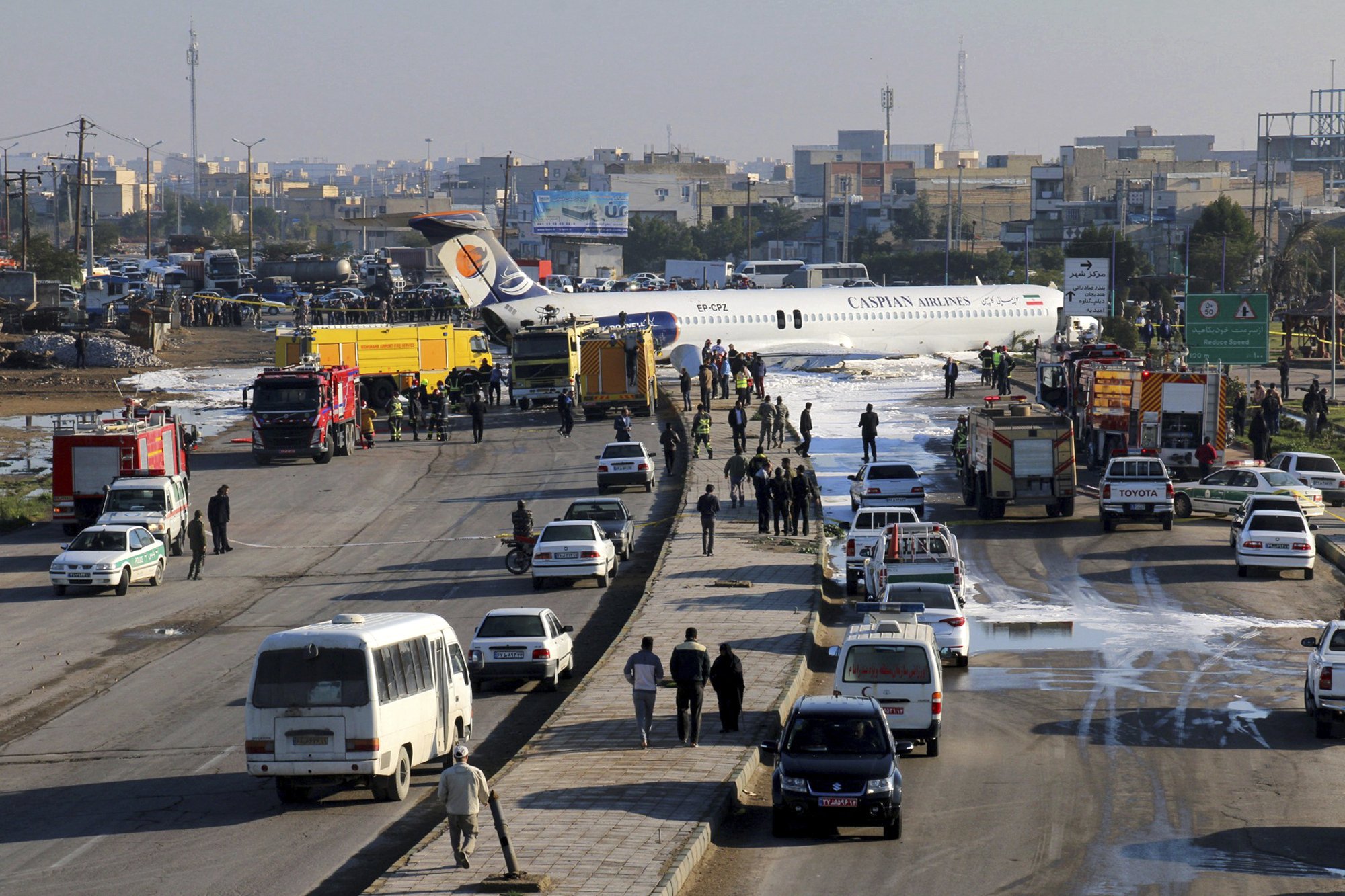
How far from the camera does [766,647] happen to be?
80.3 ft

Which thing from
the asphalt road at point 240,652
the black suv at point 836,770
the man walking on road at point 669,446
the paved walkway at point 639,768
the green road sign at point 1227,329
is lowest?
the asphalt road at point 240,652

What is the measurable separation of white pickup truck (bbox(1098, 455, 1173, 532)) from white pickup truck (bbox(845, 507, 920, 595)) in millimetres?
5890

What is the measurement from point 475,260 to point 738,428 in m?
28.7

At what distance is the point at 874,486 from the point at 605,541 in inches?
314

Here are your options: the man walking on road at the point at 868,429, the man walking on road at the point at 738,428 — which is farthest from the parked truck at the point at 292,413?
the man walking on road at the point at 868,429

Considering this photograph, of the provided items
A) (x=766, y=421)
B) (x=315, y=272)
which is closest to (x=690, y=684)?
(x=766, y=421)

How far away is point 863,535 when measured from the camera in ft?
103

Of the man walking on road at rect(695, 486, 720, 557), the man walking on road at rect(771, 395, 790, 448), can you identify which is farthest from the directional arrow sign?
the man walking on road at rect(695, 486, 720, 557)

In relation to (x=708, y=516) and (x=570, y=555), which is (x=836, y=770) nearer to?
(x=570, y=555)

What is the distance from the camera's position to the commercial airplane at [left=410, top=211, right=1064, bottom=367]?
7150cm

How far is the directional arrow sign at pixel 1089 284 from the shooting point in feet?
232

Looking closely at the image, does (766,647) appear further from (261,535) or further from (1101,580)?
(261,535)

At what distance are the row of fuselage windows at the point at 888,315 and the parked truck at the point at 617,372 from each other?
621 inches

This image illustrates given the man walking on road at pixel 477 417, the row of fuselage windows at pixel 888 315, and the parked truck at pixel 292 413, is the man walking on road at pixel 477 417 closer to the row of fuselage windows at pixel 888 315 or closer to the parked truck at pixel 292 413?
the parked truck at pixel 292 413
